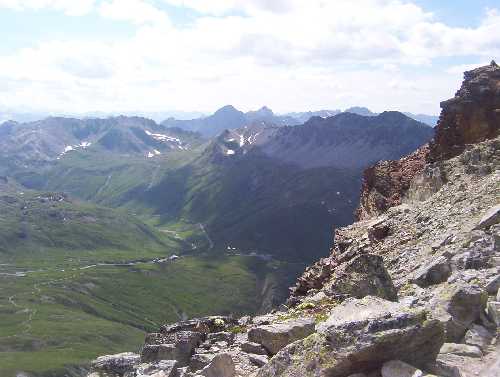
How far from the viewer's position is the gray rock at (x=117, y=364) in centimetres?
2752

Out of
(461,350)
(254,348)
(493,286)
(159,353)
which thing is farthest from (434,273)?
(159,353)

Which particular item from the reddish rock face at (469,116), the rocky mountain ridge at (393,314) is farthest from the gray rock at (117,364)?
the reddish rock face at (469,116)

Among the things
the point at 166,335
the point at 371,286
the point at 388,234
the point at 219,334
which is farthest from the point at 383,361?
the point at 388,234

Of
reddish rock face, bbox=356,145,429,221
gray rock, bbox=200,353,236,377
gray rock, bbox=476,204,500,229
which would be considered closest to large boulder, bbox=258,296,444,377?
gray rock, bbox=200,353,236,377

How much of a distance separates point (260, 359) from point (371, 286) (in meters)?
7.64

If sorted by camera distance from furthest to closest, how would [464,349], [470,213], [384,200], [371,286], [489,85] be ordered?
[489,85] < [384,200] < [470,213] < [371,286] < [464,349]

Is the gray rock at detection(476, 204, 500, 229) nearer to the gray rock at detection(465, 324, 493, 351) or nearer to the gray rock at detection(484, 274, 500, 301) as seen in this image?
the gray rock at detection(484, 274, 500, 301)

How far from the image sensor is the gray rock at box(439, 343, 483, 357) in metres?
17.2

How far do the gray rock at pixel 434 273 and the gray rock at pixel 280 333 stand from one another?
645 cm

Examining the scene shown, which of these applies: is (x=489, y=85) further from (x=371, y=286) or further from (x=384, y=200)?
(x=371, y=286)

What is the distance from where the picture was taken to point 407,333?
50.0ft

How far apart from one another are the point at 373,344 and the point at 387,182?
5215 cm

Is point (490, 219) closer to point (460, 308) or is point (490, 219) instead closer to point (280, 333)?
point (460, 308)

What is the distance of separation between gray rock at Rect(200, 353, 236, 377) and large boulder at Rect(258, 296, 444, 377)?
573cm
